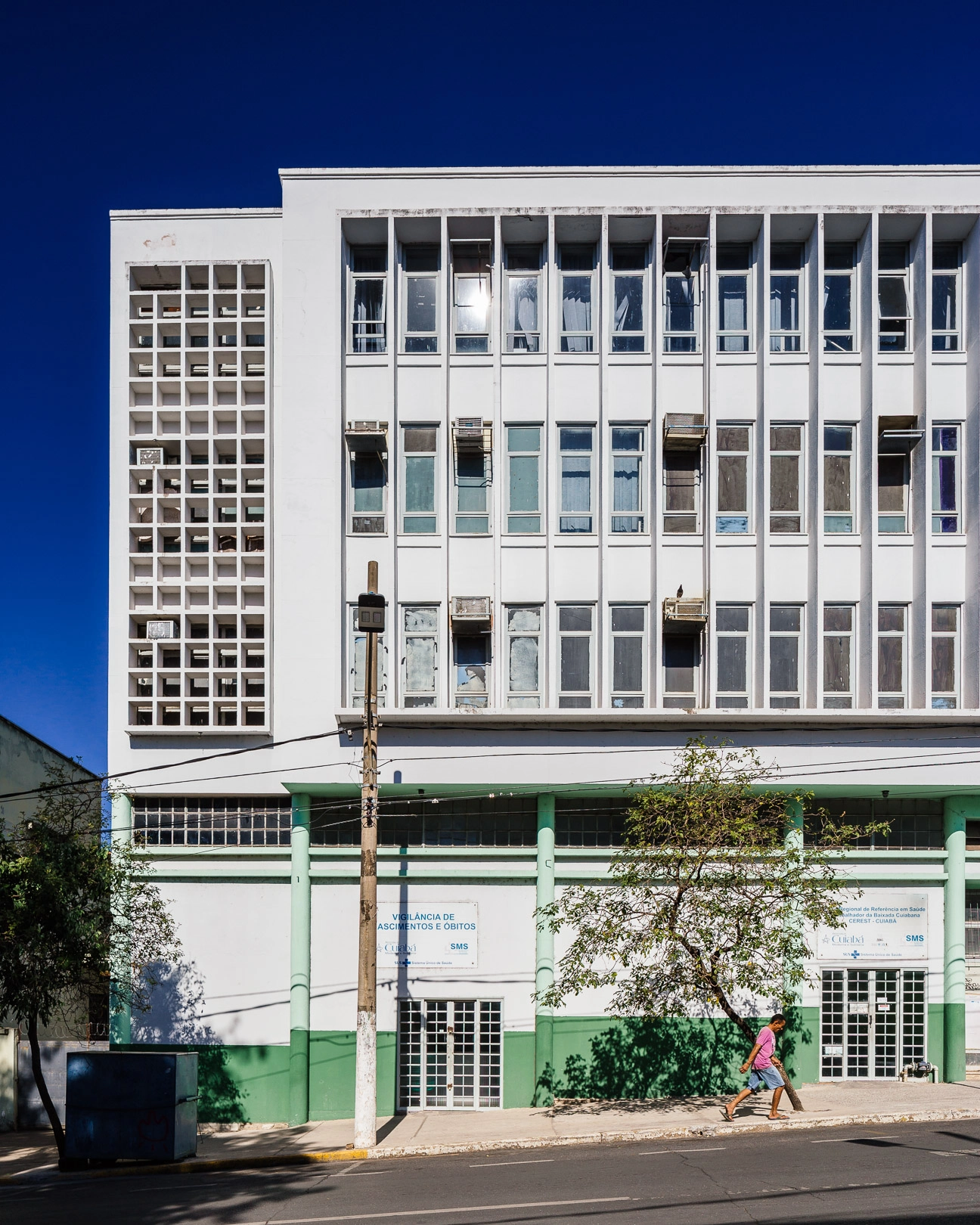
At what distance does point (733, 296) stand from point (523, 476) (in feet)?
17.3

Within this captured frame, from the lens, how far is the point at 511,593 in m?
19.8

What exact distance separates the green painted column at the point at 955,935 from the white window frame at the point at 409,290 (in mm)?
12620

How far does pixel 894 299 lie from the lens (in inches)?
807

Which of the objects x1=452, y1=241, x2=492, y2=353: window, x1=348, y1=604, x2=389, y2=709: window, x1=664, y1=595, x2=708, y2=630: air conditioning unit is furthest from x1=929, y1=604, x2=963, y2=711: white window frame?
x1=348, y1=604, x2=389, y2=709: window

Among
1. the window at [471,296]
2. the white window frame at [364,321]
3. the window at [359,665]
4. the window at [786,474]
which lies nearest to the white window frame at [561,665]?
the window at [359,665]

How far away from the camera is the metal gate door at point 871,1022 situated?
1948 cm

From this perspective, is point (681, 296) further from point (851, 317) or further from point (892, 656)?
point (892, 656)

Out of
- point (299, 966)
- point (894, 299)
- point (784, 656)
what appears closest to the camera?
point (299, 966)

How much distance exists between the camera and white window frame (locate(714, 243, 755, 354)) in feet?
66.5

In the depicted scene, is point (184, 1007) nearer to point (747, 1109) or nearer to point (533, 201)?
point (747, 1109)

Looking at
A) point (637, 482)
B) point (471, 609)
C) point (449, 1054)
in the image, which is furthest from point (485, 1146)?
point (637, 482)

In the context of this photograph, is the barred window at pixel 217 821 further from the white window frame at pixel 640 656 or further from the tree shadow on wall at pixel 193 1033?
the white window frame at pixel 640 656

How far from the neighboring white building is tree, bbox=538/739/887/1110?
7.04 ft

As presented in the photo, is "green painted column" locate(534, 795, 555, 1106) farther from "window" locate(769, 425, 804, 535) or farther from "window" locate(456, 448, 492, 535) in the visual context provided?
"window" locate(769, 425, 804, 535)
